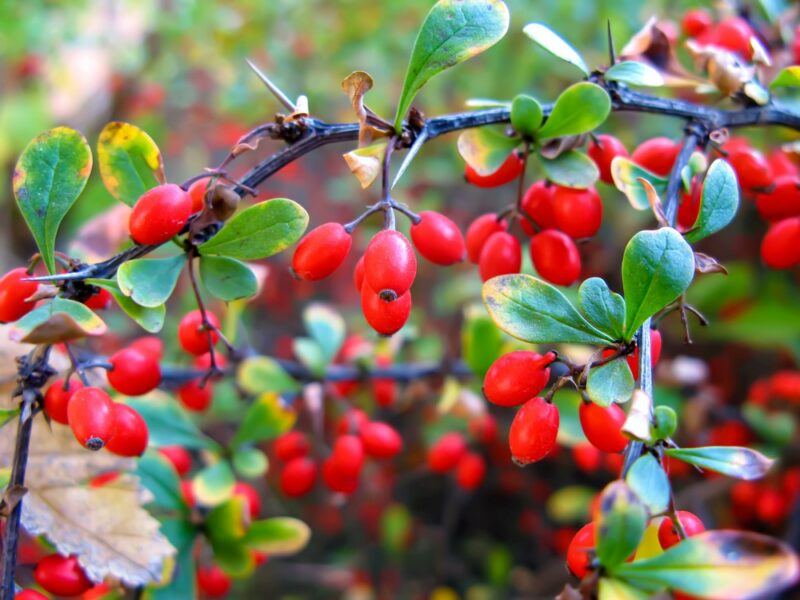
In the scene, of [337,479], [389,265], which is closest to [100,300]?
[389,265]

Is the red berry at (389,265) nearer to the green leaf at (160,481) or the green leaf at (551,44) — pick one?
the green leaf at (551,44)

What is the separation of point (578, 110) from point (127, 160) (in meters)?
0.58

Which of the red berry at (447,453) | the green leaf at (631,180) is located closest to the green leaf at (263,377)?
the red berry at (447,453)

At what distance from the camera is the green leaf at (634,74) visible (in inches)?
35.3

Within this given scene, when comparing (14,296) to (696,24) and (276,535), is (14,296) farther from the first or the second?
(696,24)

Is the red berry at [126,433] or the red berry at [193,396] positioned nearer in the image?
the red berry at [126,433]

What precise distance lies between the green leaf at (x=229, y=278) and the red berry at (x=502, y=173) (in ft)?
1.06

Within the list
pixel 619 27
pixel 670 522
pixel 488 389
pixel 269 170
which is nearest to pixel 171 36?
pixel 619 27

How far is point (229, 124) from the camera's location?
3.51 m

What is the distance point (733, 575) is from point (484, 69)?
227cm

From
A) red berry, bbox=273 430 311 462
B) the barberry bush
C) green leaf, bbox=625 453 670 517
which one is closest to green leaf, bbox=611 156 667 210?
the barberry bush

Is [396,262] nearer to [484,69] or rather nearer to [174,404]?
[174,404]

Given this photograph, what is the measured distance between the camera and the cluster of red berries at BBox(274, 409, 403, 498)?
1.37m

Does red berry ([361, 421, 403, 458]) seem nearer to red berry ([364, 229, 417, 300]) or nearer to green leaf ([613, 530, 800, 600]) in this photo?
red berry ([364, 229, 417, 300])
